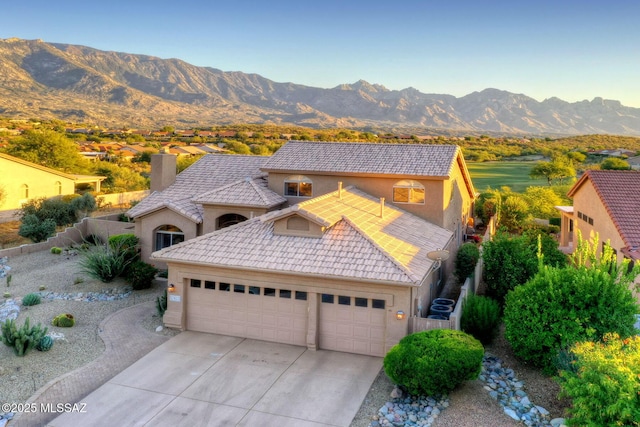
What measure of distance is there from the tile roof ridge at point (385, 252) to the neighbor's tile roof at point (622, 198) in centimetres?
1081

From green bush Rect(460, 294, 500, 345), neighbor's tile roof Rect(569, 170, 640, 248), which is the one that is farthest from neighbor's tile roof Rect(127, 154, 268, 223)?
neighbor's tile roof Rect(569, 170, 640, 248)

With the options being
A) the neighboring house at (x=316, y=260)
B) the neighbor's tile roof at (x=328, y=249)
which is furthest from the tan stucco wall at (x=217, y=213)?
the neighbor's tile roof at (x=328, y=249)

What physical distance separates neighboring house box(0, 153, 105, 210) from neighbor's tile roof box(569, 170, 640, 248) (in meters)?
41.4

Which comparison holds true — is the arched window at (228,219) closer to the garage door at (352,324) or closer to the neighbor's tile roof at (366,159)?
the neighbor's tile roof at (366,159)

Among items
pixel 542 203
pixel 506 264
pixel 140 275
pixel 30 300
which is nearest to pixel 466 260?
pixel 506 264

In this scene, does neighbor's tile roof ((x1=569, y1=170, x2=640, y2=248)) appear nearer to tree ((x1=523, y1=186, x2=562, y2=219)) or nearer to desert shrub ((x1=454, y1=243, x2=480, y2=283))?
desert shrub ((x1=454, y1=243, x2=480, y2=283))

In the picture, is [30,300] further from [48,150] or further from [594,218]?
[48,150]

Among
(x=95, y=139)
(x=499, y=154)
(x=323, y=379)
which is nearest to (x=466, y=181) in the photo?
(x=323, y=379)

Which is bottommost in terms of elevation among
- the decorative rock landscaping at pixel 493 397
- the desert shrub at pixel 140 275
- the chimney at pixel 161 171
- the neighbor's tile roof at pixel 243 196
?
the decorative rock landscaping at pixel 493 397

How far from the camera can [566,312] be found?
13656 millimetres

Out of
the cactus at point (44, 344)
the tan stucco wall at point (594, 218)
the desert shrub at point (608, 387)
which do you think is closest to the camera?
the desert shrub at point (608, 387)

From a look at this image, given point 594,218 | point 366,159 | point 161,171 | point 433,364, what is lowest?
point 433,364

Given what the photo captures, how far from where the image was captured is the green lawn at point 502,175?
224 feet

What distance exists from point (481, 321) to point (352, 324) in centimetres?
406
